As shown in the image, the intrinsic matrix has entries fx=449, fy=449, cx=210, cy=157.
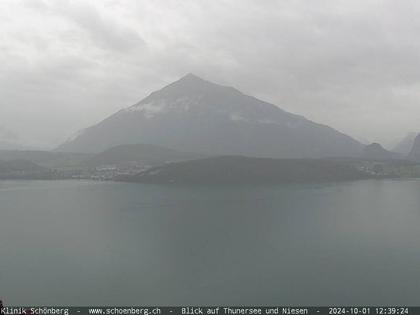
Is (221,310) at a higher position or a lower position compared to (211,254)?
lower

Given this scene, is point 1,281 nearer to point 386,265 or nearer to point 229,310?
point 229,310

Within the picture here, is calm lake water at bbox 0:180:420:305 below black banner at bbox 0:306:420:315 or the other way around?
the other way around

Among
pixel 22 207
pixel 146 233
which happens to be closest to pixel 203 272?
pixel 146 233

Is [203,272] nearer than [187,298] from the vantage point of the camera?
No

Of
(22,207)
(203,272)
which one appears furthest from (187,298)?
(22,207)

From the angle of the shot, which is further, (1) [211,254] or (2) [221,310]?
(1) [211,254]

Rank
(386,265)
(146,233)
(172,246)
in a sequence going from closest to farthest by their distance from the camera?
(386,265) → (172,246) → (146,233)

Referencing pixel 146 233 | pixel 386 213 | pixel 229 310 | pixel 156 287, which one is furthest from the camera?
pixel 386 213

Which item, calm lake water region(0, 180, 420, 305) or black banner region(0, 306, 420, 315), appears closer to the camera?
black banner region(0, 306, 420, 315)
